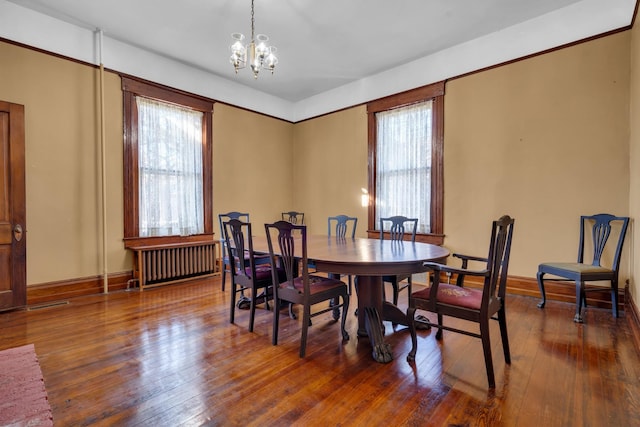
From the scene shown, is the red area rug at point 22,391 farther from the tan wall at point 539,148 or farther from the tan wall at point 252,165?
the tan wall at point 539,148

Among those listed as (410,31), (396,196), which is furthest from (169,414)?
(410,31)

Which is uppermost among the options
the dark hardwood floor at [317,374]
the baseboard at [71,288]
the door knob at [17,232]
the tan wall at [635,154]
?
the tan wall at [635,154]

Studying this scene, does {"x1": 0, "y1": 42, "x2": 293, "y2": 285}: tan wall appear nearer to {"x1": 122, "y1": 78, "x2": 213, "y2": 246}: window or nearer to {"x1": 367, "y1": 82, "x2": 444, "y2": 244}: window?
{"x1": 122, "y1": 78, "x2": 213, "y2": 246}: window

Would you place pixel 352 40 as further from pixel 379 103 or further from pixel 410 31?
pixel 379 103

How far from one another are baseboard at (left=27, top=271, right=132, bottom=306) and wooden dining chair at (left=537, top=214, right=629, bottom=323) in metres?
5.05

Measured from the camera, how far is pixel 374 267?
2123 millimetres

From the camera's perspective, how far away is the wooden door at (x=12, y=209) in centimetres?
330

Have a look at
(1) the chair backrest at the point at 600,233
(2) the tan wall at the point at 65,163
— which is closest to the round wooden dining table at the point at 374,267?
(1) the chair backrest at the point at 600,233

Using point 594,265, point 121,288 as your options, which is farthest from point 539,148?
point 121,288

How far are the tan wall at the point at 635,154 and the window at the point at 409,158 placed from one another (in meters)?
1.88

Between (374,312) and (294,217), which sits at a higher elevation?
(294,217)

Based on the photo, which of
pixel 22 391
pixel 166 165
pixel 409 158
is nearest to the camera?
pixel 22 391

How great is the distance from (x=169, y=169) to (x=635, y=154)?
5394 millimetres

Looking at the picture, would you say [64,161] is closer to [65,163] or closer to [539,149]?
[65,163]
